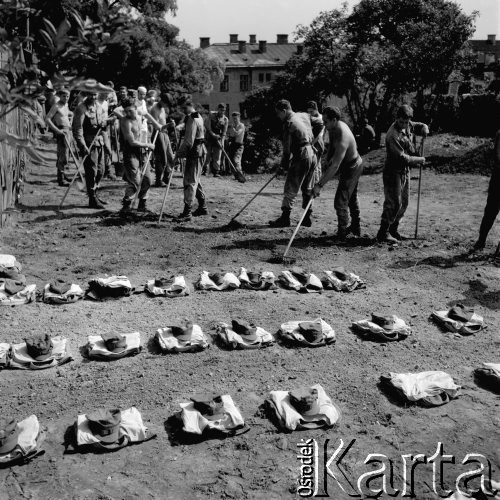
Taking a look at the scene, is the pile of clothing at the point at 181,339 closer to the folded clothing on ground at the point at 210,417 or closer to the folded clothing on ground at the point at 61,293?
the folded clothing on ground at the point at 210,417

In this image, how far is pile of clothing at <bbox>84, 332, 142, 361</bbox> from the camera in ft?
19.8

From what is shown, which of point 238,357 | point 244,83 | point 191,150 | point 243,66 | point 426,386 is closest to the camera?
point 426,386

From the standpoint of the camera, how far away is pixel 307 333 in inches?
256

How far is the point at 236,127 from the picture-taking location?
18.1 meters

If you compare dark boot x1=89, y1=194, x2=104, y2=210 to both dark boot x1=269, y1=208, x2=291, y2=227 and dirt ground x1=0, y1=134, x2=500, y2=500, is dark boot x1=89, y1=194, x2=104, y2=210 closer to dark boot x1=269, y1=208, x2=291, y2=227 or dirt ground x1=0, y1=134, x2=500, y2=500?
dirt ground x1=0, y1=134, x2=500, y2=500

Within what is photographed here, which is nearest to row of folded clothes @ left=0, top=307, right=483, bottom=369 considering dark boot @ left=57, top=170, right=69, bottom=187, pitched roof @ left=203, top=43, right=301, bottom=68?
dark boot @ left=57, top=170, right=69, bottom=187

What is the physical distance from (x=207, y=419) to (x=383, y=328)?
2.65m

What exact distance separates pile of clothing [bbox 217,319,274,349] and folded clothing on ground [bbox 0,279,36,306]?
2.47 metres

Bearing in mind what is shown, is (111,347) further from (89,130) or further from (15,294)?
(89,130)

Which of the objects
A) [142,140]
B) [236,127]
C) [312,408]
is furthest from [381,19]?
[312,408]

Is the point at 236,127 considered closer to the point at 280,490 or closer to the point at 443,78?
the point at 443,78

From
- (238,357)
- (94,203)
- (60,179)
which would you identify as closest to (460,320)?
(238,357)

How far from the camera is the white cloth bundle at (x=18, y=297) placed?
7203mm

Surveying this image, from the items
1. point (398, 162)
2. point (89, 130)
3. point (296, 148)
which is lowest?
point (398, 162)
